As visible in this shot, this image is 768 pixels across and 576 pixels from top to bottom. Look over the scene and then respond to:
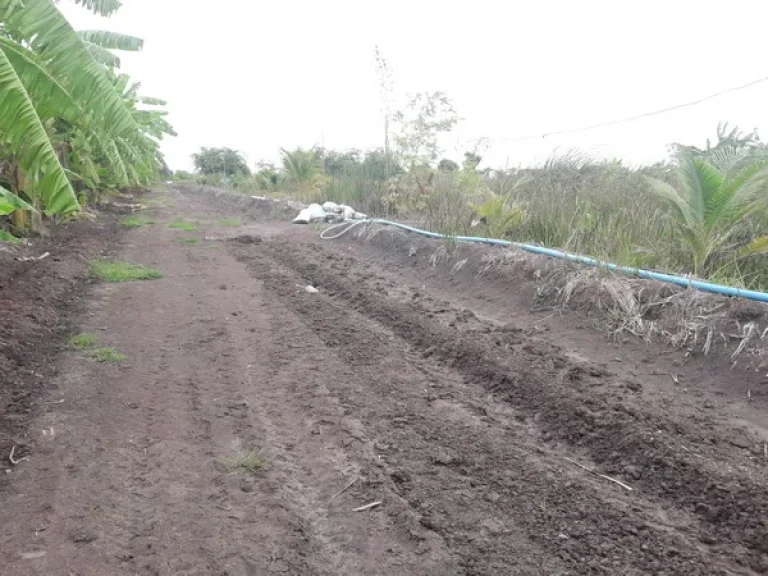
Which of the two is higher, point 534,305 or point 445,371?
point 534,305

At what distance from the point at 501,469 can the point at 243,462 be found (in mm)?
1330

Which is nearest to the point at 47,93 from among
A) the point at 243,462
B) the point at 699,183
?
the point at 243,462

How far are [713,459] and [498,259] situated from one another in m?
3.64

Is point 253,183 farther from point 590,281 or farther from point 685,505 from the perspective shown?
point 685,505

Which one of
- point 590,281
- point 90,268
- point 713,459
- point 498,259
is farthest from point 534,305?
point 90,268

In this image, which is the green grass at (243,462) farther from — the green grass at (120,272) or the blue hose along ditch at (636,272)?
the green grass at (120,272)

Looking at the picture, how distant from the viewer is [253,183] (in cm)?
2981

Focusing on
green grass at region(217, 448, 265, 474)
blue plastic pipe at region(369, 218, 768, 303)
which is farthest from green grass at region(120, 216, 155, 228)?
green grass at region(217, 448, 265, 474)

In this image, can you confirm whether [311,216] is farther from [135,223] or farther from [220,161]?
[220,161]

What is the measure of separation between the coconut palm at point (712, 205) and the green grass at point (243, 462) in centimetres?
418

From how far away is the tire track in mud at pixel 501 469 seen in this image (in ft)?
6.95

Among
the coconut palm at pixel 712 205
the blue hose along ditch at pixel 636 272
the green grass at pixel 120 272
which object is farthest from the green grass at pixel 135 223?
the coconut palm at pixel 712 205

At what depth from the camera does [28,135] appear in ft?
12.3

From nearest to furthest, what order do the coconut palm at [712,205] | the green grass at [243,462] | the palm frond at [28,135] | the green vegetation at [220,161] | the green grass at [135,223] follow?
the green grass at [243,462], the palm frond at [28,135], the coconut palm at [712,205], the green grass at [135,223], the green vegetation at [220,161]
